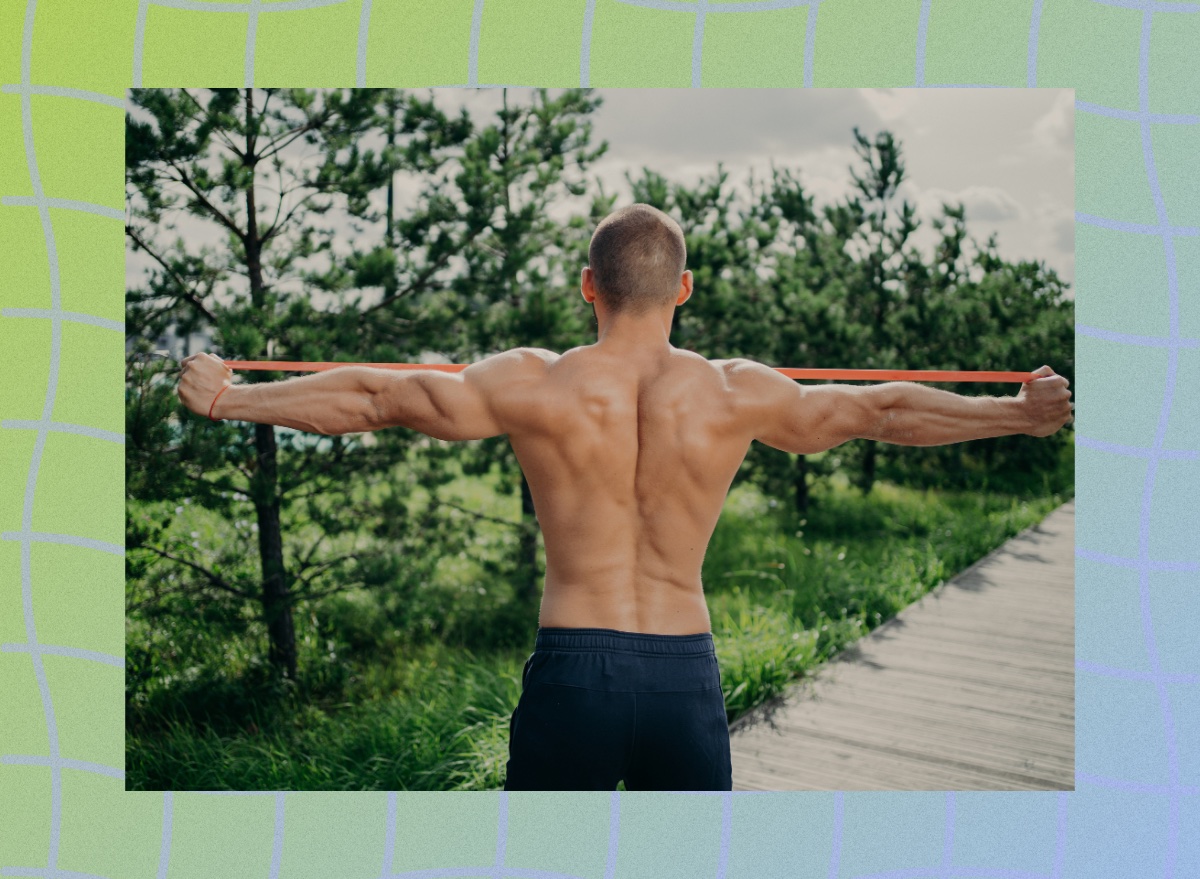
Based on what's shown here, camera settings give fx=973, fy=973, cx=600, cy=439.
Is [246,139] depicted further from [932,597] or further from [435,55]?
[932,597]

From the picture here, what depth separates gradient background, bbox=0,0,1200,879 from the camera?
7.29 feet

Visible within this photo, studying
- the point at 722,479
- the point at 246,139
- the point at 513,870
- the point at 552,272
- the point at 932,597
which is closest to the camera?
the point at 722,479

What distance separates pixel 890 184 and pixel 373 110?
3534 millimetres

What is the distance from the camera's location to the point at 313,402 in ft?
5.77

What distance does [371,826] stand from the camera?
2191 millimetres

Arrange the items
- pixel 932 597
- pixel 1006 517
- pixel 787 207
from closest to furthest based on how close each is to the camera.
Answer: pixel 932 597 → pixel 1006 517 → pixel 787 207

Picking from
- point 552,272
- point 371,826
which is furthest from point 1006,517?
point 371,826

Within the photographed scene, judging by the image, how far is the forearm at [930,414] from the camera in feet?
5.99

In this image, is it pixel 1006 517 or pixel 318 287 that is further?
pixel 1006 517

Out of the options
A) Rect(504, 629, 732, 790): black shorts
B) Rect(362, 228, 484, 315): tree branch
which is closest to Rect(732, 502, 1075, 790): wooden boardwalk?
Rect(504, 629, 732, 790): black shorts

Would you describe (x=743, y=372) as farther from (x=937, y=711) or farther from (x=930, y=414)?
(x=937, y=711)

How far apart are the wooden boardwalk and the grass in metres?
0.16

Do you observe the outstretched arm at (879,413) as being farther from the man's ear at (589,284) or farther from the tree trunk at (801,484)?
the tree trunk at (801,484)

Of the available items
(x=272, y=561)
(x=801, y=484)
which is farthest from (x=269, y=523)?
(x=801, y=484)
